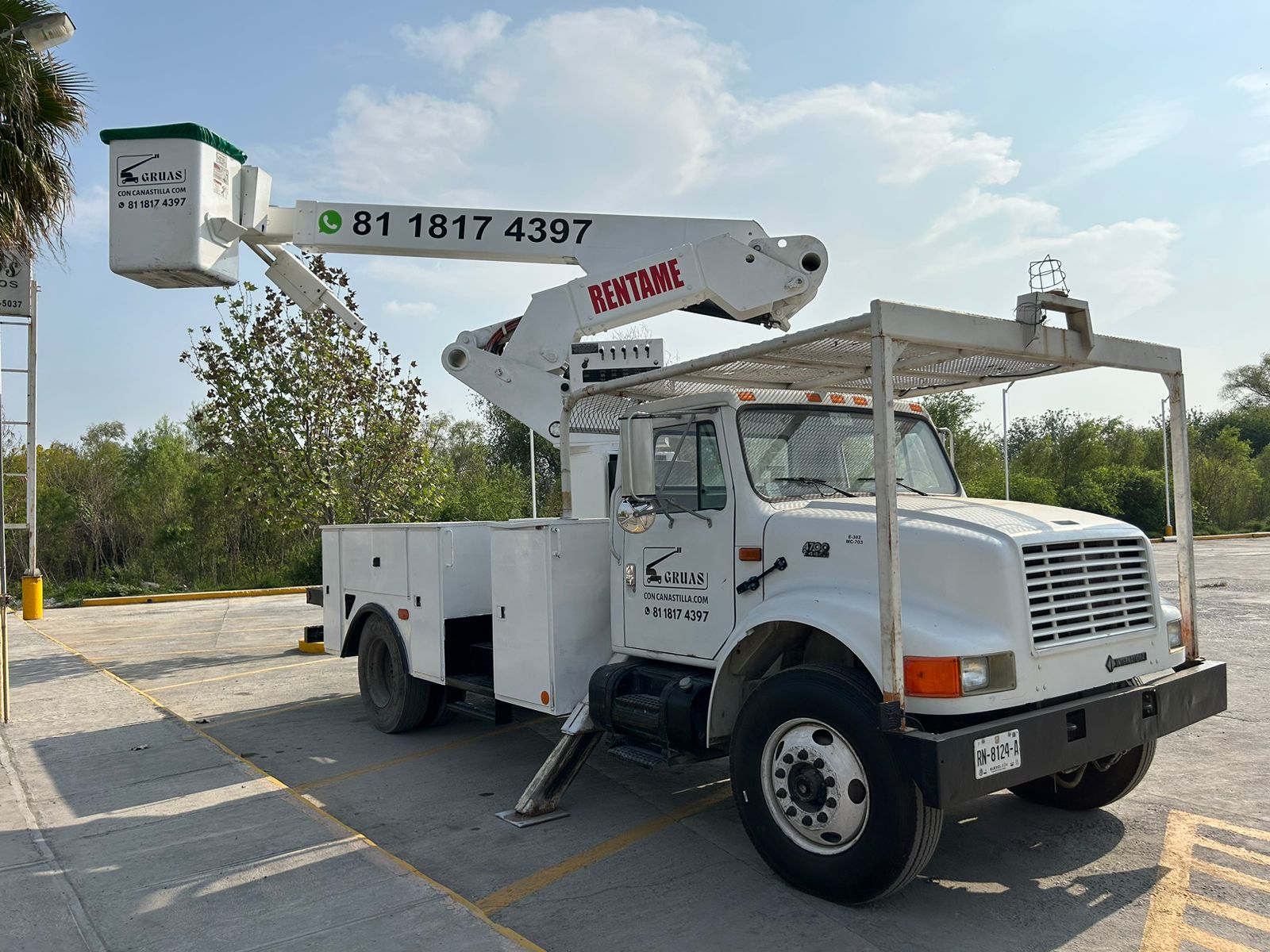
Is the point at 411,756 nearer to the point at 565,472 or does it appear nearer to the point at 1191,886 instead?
the point at 565,472

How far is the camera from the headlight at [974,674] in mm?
4055

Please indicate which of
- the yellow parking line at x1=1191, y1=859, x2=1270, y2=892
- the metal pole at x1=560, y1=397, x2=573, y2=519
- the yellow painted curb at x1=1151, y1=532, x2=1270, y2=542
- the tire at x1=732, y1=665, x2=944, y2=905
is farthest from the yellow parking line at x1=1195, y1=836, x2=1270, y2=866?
the yellow painted curb at x1=1151, y1=532, x2=1270, y2=542

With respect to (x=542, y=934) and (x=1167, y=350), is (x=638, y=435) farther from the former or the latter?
(x=1167, y=350)

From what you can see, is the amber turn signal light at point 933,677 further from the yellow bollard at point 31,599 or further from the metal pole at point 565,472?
the yellow bollard at point 31,599

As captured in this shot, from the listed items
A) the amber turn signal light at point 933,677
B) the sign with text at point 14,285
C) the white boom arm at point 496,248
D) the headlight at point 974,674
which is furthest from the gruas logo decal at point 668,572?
the sign with text at point 14,285

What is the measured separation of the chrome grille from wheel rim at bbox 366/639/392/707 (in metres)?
5.51

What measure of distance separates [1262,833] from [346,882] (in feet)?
15.6

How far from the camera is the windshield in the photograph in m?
5.38

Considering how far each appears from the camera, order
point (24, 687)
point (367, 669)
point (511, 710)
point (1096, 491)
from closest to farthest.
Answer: point (511, 710), point (367, 669), point (24, 687), point (1096, 491)

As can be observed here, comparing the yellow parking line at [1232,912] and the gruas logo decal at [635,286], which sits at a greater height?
the gruas logo decal at [635,286]

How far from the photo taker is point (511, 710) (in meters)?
7.17

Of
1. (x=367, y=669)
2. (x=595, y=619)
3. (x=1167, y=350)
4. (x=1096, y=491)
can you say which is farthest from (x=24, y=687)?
(x=1096, y=491)

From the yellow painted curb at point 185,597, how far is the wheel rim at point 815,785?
16.9 metres

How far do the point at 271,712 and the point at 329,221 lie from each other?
4561mm
